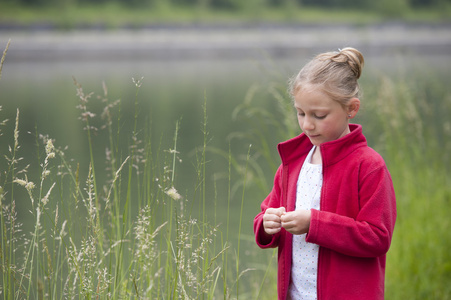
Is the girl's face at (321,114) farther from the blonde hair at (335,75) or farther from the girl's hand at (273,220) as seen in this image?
the girl's hand at (273,220)

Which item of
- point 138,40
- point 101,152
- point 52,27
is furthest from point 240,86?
point 52,27

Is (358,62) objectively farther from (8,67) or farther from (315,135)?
(8,67)

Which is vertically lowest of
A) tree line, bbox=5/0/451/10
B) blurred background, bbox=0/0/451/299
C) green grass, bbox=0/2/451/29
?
blurred background, bbox=0/0/451/299

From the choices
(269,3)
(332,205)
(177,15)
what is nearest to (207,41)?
(177,15)

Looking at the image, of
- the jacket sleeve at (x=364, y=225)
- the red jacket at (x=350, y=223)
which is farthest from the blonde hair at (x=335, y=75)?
the jacket sleeve at (x=364, y=225)

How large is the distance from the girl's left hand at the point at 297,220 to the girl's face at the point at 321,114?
0.21 metres

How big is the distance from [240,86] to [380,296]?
15961mm

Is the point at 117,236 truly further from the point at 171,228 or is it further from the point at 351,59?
the point at 351,59

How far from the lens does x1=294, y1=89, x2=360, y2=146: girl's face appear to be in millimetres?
1481

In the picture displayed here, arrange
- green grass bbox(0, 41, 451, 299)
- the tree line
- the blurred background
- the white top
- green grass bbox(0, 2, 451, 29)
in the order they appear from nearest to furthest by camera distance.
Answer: the white top < green grass bbox(0, 41, 451, 299) < the blurred background < green grass bbox(0, 2, 451, 29) < the tree line

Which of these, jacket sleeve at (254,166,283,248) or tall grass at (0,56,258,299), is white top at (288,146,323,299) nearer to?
jacket sleeve at (254,166,283,248)

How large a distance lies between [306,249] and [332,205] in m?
0.14

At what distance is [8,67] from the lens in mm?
23344

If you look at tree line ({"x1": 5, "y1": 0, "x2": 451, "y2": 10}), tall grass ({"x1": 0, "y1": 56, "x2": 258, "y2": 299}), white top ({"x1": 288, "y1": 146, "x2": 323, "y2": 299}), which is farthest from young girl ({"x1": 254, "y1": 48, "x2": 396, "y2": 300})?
tree line ({"x1": 5, "y1": 0, "x2": 451, "y2": 10})
